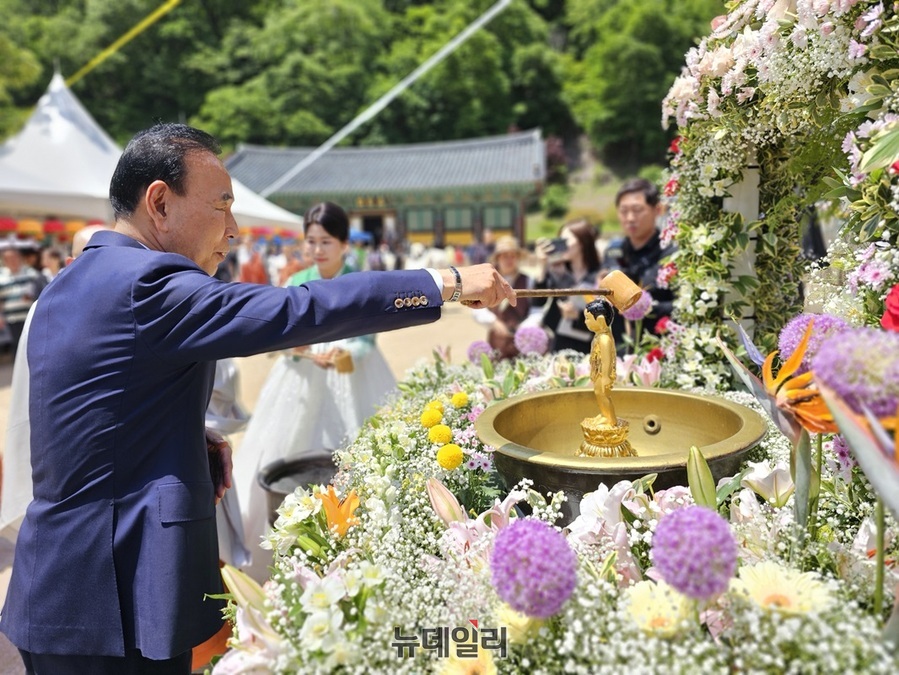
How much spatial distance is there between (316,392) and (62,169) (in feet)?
24.0

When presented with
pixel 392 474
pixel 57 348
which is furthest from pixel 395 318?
pixel 57 348

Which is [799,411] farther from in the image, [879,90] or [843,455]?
[879,90]

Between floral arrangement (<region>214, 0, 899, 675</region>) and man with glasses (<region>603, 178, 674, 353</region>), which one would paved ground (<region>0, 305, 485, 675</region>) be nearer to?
man with glasses (<region>603, 178, 674, 353</region>)

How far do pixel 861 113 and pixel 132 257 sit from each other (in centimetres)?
152

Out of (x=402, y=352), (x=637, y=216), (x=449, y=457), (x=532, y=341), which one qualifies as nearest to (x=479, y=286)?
(x=449, y=457)

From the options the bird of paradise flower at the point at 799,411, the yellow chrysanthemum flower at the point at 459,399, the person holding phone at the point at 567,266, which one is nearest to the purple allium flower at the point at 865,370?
the bird of paradise flower at the point at 799,411

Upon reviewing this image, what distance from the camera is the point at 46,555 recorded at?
58.1 inches

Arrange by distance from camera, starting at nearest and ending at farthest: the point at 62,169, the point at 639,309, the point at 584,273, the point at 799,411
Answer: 1. the point at 799,411
2. the point at 639,309
3. the point at 584,273
4. the point at 62,169

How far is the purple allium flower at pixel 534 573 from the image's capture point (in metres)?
0.97

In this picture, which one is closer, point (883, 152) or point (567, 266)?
point (883, 152)

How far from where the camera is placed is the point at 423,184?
25.6m

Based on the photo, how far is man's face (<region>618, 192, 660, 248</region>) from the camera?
11.1 ft

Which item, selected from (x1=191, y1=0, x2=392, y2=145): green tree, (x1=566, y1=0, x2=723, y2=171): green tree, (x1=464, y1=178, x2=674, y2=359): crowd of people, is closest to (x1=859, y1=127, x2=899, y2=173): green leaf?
(x1=464, y1=178, x2=674, y2=359): crowd of people

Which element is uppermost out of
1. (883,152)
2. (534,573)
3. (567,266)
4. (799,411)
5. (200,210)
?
(883,152)
